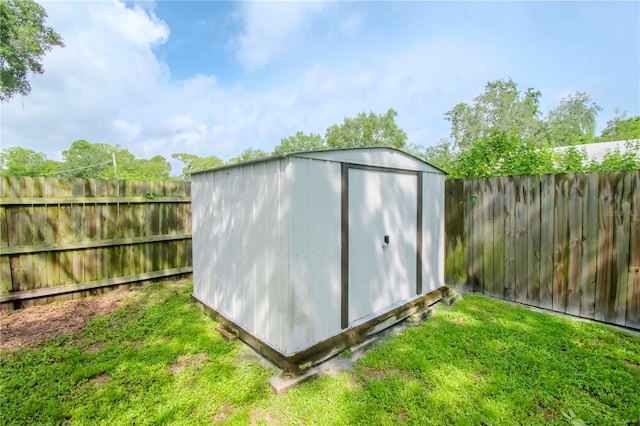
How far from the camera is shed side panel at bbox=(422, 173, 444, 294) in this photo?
12.0 ft

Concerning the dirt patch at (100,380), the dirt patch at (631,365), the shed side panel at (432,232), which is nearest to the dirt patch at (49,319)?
the dirt patch at (100,380)

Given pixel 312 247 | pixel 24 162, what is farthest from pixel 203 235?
pixel 24 162

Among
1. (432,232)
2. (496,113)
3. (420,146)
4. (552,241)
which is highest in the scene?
(496,113)

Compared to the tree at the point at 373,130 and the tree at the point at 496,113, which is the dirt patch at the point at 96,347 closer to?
the tree at the point at 496,113

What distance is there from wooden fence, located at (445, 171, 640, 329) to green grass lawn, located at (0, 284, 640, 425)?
0.45 metres

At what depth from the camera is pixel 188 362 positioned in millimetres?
2492

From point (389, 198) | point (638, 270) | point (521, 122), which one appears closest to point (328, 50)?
point (389, 198)

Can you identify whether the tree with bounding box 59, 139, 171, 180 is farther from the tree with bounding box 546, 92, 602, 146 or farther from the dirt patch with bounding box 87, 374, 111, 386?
the tree with bounding box 546, 92, 602, 146

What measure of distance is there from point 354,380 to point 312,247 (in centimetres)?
110

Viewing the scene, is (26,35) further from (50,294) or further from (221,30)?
(50,294)

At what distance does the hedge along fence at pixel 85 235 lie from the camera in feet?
11.6

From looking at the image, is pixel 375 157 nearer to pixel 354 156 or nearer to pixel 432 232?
pixel 354 156

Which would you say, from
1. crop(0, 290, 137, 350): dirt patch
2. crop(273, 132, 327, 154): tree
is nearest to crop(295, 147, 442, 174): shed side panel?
crop(0, 290, 137, 350): dirt patch

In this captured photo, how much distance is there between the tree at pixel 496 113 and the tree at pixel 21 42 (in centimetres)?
2754
